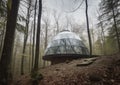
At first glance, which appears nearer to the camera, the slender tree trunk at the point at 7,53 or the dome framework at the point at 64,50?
the slender tree trunk at the point at 7,53

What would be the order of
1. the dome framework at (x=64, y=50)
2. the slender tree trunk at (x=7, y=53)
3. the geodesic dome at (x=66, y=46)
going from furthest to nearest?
the geodesic dome at (x=66, y=46), the dome framework at (x=64, y=50), the slender tree trunk at (x=7, y=53)

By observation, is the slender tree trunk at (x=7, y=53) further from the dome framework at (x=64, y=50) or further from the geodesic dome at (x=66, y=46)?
the geodesic dome at (x=66, y=46)

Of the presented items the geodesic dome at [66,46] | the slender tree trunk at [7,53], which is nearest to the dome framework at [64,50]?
the geodesic dome at [66,46]

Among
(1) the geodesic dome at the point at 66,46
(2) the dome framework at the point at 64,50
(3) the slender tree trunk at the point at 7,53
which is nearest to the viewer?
(3) the slender tree trunk at the point at 7,53

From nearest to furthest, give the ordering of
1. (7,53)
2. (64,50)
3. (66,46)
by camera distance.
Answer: (7,53) → (64,50) → (66,46)

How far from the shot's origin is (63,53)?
1158cm

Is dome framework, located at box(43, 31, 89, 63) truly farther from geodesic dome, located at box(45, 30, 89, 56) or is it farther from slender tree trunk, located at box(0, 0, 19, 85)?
slender tree trunk, located at box(0, 0, 19, 85)

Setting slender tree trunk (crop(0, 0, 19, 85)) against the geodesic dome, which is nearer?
slender tree trunk (crop(0, 0, 19, 85))

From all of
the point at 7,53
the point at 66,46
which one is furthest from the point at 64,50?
the point at 7,53

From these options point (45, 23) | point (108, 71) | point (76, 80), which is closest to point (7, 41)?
point (76, 80)

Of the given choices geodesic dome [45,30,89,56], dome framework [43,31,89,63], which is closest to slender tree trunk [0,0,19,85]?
dome framework [43,31,89,63]

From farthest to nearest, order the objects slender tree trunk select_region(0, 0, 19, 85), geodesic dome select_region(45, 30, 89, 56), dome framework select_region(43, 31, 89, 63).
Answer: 1. geodesic dome select_region(45, 30, 89, 56)
2. dome framework select_region(43, 31, 89, 63)
3. slender tree trunk select_region(0, 0, 19, 85)

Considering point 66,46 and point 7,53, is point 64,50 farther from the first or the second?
point 7,53

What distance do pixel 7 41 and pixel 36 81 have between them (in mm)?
2033
